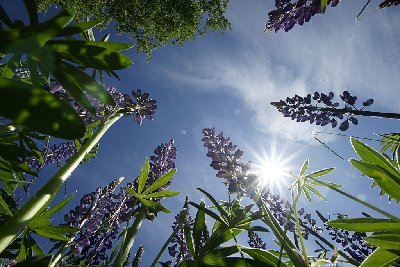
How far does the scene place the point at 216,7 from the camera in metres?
13.9

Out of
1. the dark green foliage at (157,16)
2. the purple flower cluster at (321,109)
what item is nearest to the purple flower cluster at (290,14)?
the purple flower cluster at (321,109)

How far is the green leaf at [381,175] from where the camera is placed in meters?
0.90

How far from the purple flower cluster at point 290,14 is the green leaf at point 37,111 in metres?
1.64

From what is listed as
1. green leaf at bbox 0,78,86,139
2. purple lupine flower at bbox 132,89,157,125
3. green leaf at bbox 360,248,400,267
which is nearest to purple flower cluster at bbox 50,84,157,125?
purple lupine flower at bbox 132,89,157,125

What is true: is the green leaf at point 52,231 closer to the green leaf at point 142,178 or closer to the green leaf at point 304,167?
the green leaf at point 142,178

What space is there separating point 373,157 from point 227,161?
0.66 m

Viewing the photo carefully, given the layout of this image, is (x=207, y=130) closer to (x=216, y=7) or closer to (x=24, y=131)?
(x=24, y=131)

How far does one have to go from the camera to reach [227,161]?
150 centimetres

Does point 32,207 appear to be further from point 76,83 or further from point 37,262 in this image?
point 76,83

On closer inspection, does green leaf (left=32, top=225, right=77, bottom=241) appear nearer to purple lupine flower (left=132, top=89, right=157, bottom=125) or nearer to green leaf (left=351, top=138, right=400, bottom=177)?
purple lupine flower (left=132, top=89, right=157, bottom=125)

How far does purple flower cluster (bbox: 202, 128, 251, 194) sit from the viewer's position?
1288 mm

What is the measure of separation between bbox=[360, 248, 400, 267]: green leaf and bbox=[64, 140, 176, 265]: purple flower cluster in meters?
1.38

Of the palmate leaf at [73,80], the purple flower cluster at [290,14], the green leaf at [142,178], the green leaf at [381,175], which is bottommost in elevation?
the palmate leaf at [73,80]

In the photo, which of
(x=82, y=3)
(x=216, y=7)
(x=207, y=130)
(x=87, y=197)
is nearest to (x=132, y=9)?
(x=82, y=3)
